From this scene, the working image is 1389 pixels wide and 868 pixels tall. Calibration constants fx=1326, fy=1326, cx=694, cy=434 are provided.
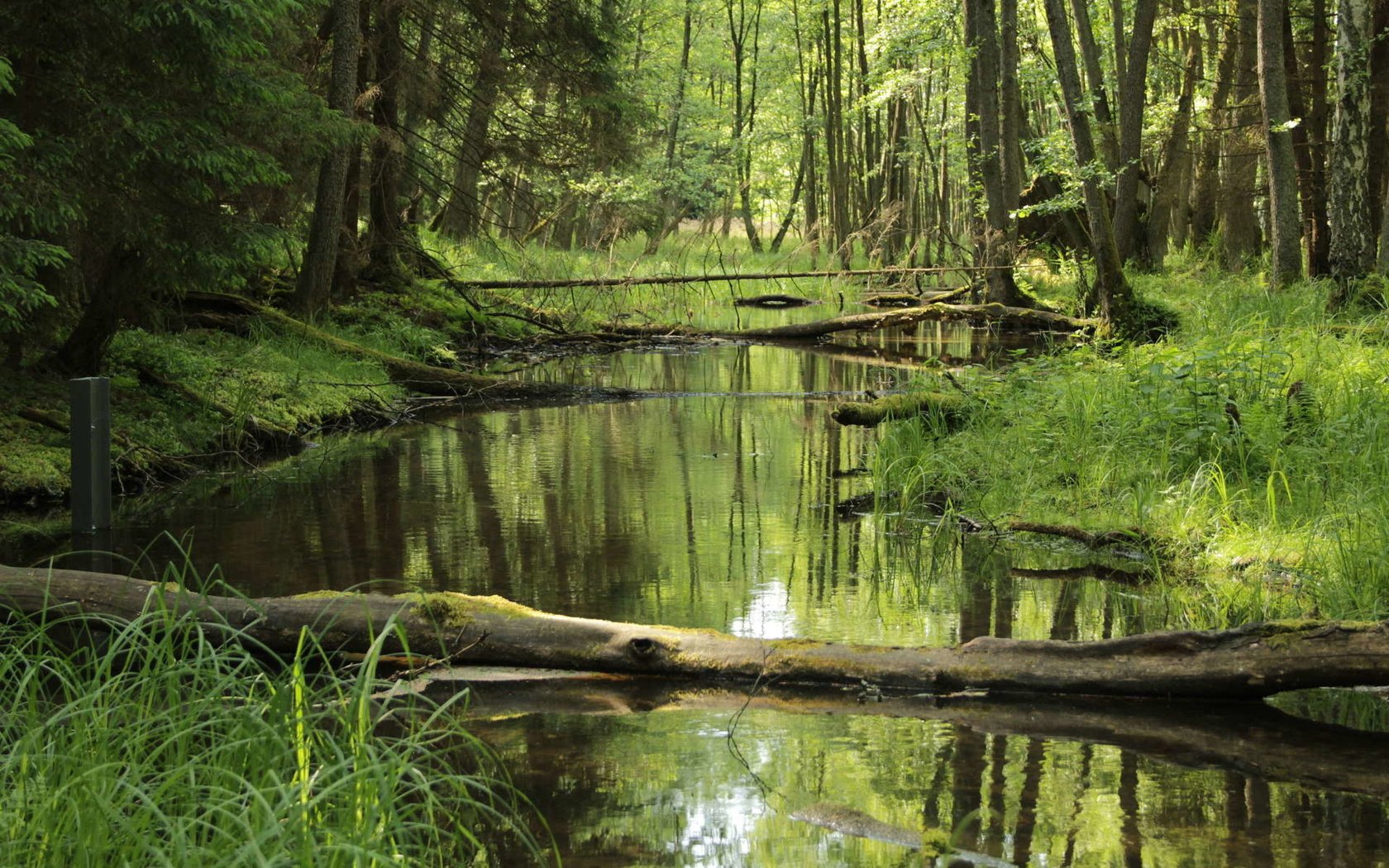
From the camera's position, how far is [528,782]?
4348 millimetres

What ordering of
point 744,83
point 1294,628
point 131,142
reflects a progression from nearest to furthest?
point 1294,628 → point 131,142 → point 744,83

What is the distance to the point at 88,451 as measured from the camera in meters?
8.14

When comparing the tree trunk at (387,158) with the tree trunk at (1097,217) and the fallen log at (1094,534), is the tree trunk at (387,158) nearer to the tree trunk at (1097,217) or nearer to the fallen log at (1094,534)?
the tree trunk at (1097,217)

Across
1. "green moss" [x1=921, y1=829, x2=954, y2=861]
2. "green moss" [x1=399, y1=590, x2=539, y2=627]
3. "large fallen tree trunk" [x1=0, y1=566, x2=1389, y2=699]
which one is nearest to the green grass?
"large fallen tree trunk" [x1=0, y1=566, x2=1389, y2=699]

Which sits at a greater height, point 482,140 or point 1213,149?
point 1213,149

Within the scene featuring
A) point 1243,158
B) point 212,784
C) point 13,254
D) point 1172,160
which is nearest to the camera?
point 212,784

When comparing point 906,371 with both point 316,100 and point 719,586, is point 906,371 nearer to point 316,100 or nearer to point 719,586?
point 316,100

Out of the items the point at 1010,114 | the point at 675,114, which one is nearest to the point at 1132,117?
the point at 1010,114

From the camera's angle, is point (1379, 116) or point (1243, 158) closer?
point (1379, 116)

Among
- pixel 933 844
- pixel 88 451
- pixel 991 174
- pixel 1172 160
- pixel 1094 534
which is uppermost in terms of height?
pixel 1172 160

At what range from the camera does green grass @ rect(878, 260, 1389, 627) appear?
646 centimetres

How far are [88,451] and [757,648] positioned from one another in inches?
195

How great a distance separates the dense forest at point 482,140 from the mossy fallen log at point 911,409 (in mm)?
A: 4631

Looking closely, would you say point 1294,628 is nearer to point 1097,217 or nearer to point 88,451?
point 88,451
